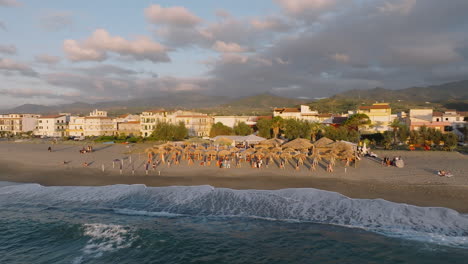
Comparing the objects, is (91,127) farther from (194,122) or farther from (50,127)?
(194,122)

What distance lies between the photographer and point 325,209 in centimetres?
1400

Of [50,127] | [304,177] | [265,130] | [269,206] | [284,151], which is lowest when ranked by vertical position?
[269,206]

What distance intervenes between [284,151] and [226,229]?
13125 mm

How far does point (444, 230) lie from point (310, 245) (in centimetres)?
568

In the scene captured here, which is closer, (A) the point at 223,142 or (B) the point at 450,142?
(B) the point at 450,142

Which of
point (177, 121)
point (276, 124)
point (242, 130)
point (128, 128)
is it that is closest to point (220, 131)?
point (242, 130)

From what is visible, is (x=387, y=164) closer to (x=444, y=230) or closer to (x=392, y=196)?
(x=392, y=196)

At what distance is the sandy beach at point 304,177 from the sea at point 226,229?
1.73 metres

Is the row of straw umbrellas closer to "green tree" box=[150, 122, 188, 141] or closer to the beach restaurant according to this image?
the beach restaurant

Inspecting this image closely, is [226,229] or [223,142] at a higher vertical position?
[223,142]

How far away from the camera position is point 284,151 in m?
24.5

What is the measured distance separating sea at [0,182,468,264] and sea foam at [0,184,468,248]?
5 centimetres

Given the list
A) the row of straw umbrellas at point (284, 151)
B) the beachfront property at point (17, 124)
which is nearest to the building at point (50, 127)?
the beachfront property at point (17, 124)

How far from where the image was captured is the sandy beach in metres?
15.8
